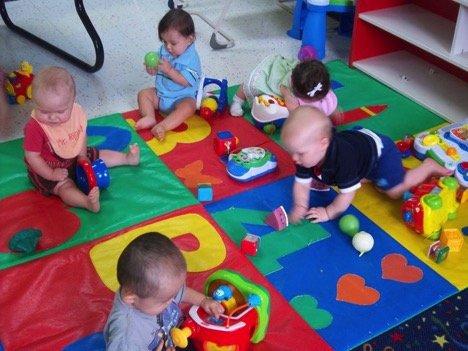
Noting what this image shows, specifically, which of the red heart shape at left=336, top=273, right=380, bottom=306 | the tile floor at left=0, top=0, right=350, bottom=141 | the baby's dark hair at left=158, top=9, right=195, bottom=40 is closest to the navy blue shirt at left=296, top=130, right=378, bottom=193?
the red heart shape at left=336, top=273, right=380, bottom=306

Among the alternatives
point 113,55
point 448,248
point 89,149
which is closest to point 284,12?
point 113,55

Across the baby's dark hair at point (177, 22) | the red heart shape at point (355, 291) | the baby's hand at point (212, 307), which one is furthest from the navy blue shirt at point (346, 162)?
the baby's dark hair at point (177, 22)

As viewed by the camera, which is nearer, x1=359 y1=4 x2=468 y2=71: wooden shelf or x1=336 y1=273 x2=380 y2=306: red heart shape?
x1=336 y1=273 x2=380 y2=306: red heart shape

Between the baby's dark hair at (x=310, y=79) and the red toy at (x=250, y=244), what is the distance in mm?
591

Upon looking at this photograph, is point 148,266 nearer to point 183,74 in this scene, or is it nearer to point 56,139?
point 56,139

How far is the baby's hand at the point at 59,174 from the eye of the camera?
1695 mm

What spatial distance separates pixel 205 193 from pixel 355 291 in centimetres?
55

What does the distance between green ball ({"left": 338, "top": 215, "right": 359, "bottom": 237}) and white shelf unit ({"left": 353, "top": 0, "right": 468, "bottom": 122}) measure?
817 millimetres

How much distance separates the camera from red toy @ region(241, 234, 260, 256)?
5.03 ft

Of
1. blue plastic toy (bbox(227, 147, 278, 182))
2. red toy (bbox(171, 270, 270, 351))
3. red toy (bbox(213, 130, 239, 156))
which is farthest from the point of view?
red toy (bbox(213, 130, 239, 156))

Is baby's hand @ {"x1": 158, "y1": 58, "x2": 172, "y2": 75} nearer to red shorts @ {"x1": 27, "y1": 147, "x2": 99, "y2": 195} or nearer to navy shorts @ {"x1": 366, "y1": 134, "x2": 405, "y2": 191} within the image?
red shorts @ {"x1": 27, "y1": 147, "x2": 99, "y2": 195}

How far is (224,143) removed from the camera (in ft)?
6.29

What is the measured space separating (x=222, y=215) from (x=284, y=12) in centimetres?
186

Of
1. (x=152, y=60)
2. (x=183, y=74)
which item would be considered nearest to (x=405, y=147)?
(x=183, y=74)
